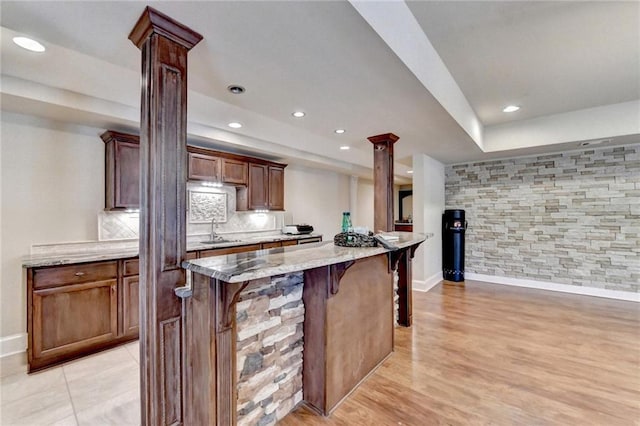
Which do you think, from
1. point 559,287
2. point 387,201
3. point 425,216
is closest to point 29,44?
point 387,201

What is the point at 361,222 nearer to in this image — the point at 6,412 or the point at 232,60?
the point at 232,60

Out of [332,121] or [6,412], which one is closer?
[6,412]

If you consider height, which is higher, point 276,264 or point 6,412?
point 276,264

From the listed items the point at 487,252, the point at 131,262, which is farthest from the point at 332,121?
the point at 487,252

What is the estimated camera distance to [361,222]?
7.56 metres

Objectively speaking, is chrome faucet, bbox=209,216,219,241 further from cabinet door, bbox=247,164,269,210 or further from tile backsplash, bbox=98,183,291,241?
cabinet door, bbox=247,164,269,210

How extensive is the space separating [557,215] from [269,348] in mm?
5523

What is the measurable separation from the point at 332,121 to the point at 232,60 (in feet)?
4.84

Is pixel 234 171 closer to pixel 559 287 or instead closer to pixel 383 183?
pixel 383 183

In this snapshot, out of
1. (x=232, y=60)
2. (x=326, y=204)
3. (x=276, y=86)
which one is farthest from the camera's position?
(x=326, y=204)

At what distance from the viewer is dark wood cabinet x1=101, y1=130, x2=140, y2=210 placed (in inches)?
117

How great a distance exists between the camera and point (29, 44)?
184cm

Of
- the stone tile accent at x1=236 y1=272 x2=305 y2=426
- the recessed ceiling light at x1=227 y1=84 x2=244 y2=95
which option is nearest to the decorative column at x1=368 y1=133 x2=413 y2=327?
the stone tile accent at x1=236 y1=272 x2=305 y2=426

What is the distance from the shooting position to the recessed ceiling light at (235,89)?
2.27 m
